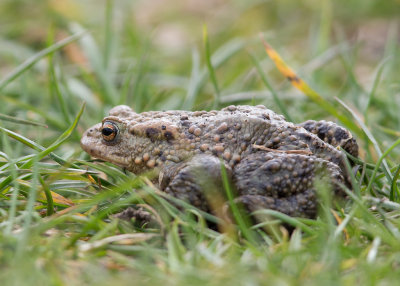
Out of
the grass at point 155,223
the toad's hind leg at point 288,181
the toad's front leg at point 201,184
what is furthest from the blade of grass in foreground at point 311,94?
the toad's front leg at point 201,184

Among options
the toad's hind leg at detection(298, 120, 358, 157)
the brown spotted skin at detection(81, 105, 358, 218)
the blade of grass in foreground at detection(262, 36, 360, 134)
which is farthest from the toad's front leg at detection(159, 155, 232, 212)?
the blade of grass in foreground at detection(262, 36, 360, 134)

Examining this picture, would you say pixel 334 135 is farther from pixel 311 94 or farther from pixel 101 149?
pixel 101 149

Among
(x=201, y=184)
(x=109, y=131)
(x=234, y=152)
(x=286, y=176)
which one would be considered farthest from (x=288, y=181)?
(x=109, y=131)

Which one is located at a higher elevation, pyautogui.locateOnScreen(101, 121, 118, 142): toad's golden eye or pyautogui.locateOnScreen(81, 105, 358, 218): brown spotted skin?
pyautogui.locateOnScreen(101, 121, 118, 142): toad's golden eye

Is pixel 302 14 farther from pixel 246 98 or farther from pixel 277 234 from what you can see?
pixel 277 234

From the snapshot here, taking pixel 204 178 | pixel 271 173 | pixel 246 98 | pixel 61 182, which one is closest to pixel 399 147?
pixel 246 98

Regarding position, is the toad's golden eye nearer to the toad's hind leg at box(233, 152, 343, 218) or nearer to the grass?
the grass
